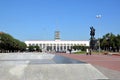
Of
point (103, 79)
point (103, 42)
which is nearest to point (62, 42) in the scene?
point (103, 42)

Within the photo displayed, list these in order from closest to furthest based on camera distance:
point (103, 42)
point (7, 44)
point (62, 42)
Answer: point (7, 44) → point (103, 42) → point (62, 42)

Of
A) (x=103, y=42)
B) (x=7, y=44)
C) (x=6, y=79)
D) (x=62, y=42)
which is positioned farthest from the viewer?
(x=62, y=42)

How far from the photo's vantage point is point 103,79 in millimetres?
12969

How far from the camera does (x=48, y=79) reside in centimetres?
1243

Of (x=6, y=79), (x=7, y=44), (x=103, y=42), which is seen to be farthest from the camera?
(x=103, y=42)

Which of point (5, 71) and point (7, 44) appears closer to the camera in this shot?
point (5, 71)

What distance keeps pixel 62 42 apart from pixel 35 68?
15421 centimetres

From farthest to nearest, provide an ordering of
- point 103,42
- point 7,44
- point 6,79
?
point 103,42, point 7,44, point 6,79

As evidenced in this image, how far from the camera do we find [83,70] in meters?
12.9

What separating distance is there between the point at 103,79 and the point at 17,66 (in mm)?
3691

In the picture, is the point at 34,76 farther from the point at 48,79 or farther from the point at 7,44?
the point at 7,44

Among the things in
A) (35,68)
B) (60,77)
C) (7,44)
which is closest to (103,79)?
(60,77)

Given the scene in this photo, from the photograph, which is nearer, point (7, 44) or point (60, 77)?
point (60, 77)

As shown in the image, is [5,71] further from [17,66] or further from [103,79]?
[103,79]
